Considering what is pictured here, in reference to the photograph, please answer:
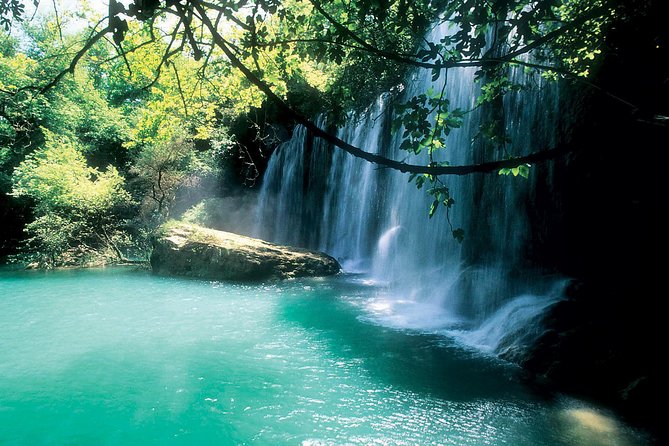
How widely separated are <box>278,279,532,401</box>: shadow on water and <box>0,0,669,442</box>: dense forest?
76 cm

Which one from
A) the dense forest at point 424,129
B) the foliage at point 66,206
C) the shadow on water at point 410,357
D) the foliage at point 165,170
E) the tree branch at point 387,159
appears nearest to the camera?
the tree branch at point 387,159

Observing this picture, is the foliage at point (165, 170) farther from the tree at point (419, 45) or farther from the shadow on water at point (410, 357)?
the tree at point (419, 45)

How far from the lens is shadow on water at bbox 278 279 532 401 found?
5.22 meters

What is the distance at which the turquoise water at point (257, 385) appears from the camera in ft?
13.8

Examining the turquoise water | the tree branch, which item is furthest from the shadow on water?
the tree branch

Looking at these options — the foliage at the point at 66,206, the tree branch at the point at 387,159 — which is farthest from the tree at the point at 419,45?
the foliage at the point at 66,206

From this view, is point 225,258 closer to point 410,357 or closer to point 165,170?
point 165,170

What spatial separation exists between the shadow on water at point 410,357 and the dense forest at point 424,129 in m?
0.76

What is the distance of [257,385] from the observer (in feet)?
17.1

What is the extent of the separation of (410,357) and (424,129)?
482 centimetres

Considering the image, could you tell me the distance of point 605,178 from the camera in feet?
23.4

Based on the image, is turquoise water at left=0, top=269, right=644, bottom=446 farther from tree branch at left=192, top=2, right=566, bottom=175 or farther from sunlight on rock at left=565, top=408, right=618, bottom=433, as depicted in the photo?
tree branch at left=192, top=2, right=566, bottom=175

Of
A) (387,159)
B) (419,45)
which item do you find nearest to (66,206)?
(419,45)

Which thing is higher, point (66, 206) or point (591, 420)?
point (66, 206)
